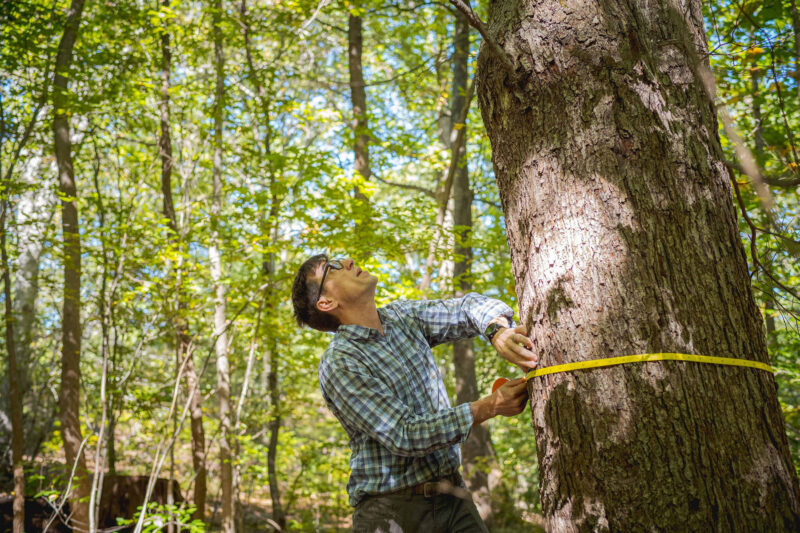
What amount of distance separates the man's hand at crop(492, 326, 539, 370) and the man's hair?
922 millimetres

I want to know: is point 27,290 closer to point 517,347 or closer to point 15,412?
point 15,412

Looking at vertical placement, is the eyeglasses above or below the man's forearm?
above

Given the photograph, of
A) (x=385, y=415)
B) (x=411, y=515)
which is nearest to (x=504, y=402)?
(x=385, y=415)

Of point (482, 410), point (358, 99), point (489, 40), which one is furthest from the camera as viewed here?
point (358, 99)

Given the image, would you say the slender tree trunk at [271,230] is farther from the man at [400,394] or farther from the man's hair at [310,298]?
the man at [400,394]

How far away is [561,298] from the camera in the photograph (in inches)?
51.4

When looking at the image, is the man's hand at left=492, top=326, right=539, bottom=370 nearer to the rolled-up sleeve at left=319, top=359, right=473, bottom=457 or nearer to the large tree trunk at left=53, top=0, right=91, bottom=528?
the rolled-up sleeve at left=319, top=359, right=473, bottom=457

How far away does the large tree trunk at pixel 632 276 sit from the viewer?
1128 millimetres

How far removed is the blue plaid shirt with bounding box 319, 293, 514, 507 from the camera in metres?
1.59

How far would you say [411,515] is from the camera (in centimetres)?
183

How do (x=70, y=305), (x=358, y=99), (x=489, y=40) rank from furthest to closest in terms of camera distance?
(x=358, y=99) → (x=70, y=305) → (x=489, y=40)

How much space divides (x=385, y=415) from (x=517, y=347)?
0.47m

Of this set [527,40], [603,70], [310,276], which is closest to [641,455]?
[603,70]

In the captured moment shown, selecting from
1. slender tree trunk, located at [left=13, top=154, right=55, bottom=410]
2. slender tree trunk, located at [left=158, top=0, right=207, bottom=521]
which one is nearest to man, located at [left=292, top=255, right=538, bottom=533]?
slender tree trunk, located at [left=158, top=0, right=207, bottom=521]
